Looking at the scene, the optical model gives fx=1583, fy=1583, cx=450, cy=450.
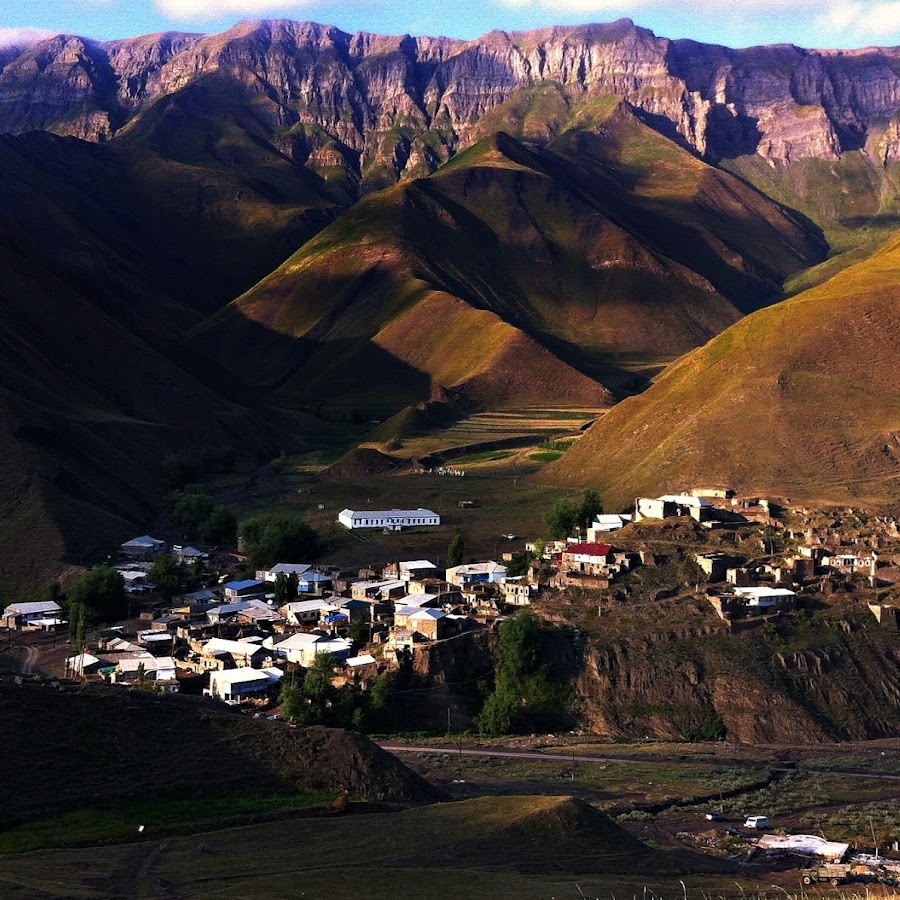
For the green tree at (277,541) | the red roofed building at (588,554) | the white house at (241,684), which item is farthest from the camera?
the green tree at (277,541)

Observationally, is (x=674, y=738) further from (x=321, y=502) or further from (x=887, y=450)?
(x=321, y=502)

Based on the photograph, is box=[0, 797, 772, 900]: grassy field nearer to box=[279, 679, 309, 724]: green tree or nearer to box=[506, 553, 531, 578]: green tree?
box=[279, 679, 309, 724]: green tree

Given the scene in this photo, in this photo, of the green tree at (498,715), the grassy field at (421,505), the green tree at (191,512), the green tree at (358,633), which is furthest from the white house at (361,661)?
Answer: the green tree at (191,512)

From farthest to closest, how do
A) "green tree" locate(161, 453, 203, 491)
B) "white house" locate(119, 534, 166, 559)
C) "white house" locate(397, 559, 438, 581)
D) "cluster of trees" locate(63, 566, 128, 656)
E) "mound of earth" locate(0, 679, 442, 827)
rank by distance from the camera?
"green tree" locate(161, 453, 203, 491)
"white house" locate(119, 534, 166, 559)
"white house" locate(397, 559, 438, 581)
"cluster of trees" locate(63, 566, 128, 656)
"mound of earth" locate(0, 679, 442, 827)

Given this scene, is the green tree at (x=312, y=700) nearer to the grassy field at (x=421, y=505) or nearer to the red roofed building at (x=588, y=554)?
the red roofed building at (x=588, y=554)

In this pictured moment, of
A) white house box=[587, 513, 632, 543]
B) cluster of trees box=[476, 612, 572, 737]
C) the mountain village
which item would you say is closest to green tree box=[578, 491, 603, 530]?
white house box=[587, 513, 632, 543]

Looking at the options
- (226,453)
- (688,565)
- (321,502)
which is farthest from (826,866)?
(226,453)

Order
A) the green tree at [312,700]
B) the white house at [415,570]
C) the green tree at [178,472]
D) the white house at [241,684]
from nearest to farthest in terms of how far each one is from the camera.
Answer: the green tree at [312,700], the white house at [241,684], the white house at [415,570], the green tree at [178,472]
